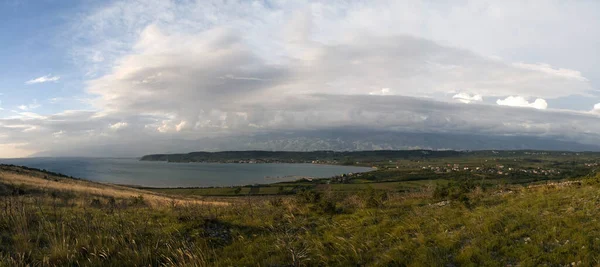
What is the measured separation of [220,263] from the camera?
21.9 feet

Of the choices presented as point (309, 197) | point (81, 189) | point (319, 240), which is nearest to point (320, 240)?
point (319, 240)

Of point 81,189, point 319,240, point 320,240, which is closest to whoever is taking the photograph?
point 319,240

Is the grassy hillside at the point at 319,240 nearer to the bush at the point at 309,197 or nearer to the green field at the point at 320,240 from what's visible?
the green field at the point at 320,240

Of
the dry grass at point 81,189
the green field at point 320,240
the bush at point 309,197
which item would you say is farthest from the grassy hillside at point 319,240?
the dry grass at point 81,189

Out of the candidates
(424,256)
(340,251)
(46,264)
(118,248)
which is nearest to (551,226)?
(424,256)

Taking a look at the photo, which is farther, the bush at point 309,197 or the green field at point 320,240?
the bush at point 309,197

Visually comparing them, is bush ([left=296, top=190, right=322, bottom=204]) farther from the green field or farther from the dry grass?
the dry grass

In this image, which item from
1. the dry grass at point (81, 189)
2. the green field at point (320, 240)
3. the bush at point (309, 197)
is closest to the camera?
the green field at point (320, 240)

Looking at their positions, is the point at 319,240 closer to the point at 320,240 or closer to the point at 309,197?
the point at 320,240

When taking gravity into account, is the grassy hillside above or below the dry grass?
above

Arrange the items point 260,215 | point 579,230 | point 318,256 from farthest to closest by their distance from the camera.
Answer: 1. point 260,215
2. point 579,230
3. point 318,256

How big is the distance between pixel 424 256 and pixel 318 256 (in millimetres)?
2436

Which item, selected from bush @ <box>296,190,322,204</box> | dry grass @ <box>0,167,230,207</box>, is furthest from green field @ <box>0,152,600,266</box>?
dry grass @ <box>0,167,230,207</box>

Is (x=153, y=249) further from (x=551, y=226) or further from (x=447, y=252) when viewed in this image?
(x=551, y=226)
